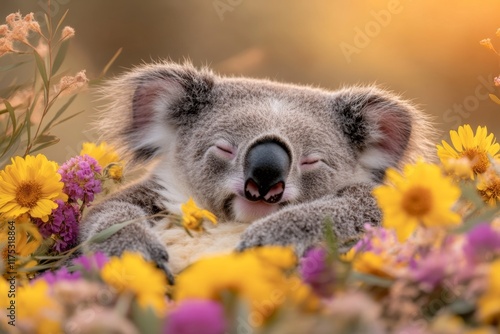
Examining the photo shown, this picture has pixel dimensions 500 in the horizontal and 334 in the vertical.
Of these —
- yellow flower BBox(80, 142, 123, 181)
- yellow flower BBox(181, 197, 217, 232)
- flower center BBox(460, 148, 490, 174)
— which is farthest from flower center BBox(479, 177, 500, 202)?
yellow flower BBox(80, 142, 123, 181)

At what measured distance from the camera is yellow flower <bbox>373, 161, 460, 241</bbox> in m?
0.78

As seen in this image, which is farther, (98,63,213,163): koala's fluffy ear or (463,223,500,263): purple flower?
(98,63,213,163): koala's fluffy ear

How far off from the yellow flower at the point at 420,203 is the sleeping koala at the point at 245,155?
2.05 ft

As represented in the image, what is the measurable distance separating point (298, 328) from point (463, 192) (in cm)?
51

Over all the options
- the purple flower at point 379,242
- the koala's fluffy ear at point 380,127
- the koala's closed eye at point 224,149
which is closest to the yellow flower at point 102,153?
the koala's closed eye at point 224,149

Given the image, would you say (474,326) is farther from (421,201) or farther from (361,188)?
(361,188)

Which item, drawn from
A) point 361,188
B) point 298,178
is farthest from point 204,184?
point 361,188

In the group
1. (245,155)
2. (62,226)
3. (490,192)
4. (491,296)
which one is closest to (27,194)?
(62,226)

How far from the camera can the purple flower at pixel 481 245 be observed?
69 centimetres

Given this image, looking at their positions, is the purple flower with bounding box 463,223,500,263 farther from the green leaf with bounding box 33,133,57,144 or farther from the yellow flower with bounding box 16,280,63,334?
the green leaf with bounding box 33,133,57,144

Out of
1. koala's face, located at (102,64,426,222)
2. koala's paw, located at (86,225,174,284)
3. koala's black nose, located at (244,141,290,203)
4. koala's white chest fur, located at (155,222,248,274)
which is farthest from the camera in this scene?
koala's face, located at (102,64,426,222)

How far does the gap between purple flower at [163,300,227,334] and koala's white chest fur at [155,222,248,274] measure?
94cm

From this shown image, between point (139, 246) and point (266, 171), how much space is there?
37 cm

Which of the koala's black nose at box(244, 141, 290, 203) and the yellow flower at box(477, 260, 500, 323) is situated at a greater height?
the koala's black nose at box(244, 141, 290, 203)
